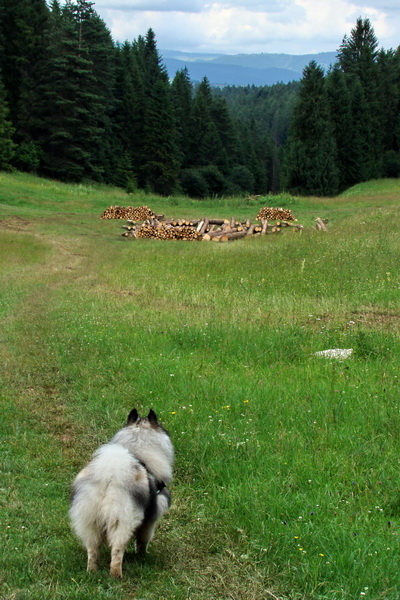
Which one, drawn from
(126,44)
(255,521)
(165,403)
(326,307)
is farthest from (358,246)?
(126,44)

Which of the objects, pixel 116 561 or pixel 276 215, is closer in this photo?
pixel 116 561

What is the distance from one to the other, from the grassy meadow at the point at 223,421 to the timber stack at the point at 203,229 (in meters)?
10.2

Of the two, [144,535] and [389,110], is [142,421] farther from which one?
[389,110]

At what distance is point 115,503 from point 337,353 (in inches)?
219

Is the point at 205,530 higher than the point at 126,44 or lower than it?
lower

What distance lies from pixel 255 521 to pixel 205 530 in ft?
1.42

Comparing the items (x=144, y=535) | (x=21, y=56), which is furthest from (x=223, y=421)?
(x=21, y=56)

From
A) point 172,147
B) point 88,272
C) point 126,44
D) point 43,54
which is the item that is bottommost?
point 88,272

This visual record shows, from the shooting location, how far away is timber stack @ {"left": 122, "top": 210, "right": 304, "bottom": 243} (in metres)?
27.2

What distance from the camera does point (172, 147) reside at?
7581 cm

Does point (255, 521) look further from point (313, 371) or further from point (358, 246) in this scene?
point (358, 246)

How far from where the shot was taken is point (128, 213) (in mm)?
33188

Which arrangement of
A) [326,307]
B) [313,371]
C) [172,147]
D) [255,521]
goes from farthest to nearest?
[172,147]
[326,307]
[313,371]
[255,521]

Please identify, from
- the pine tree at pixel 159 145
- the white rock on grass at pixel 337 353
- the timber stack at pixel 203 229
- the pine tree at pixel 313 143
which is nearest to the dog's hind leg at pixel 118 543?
the white rock on grass at pixel 337 353
